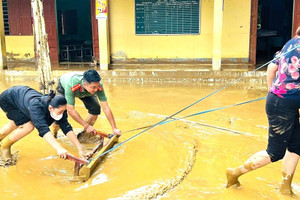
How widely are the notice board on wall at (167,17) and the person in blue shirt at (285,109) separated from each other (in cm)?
900

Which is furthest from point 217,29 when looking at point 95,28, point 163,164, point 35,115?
point 35,115

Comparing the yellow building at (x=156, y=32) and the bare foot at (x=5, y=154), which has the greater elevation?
the yellow building at (x=156, y=32)

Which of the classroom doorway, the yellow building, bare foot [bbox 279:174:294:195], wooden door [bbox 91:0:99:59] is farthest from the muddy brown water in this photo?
the classroom doorway

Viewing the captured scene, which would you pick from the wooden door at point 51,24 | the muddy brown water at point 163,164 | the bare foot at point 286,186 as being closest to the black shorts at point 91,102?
the muddy brown water at point 163,164

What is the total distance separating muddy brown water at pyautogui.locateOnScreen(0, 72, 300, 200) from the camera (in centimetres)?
347

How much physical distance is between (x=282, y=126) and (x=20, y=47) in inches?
474

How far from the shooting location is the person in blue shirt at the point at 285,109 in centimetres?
298

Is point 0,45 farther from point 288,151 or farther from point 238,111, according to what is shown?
point 288,151

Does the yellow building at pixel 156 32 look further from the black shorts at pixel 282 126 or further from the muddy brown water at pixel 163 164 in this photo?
the black shorts at pixel 282 126

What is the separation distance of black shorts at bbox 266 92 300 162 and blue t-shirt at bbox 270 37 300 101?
64 mm

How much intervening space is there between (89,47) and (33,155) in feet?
37.6

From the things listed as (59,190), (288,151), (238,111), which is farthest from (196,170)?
(238,111)

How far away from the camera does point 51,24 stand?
41.5 feet

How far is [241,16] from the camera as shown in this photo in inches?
453
